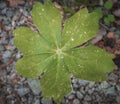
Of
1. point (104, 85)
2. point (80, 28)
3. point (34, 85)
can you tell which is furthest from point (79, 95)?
point (80, 28)

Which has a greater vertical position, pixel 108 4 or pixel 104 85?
pixel 108 4

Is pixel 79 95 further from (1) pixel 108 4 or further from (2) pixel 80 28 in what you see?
(1) pixel 108 4

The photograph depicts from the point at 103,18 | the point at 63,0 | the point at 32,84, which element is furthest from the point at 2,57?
the point at 103,18

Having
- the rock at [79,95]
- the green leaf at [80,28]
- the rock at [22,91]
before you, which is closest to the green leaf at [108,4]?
the green leaf at [80,28]

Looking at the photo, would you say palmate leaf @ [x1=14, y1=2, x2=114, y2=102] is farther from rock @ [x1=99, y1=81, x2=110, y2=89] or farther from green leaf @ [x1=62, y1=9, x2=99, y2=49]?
rock @ [x1=99, y1=81, x2=110, y2=89]

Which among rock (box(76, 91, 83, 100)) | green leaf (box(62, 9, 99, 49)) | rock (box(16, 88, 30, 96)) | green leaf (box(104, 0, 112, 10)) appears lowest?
rock (box(76, 91, 83, 100))

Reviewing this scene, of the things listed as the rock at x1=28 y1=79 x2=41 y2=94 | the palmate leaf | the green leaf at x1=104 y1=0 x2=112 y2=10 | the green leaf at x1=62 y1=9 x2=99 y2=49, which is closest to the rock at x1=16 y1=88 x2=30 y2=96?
the rock at x1=28 y1=79 x2=41 y2=94

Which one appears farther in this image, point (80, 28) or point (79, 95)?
point (79, 95)
